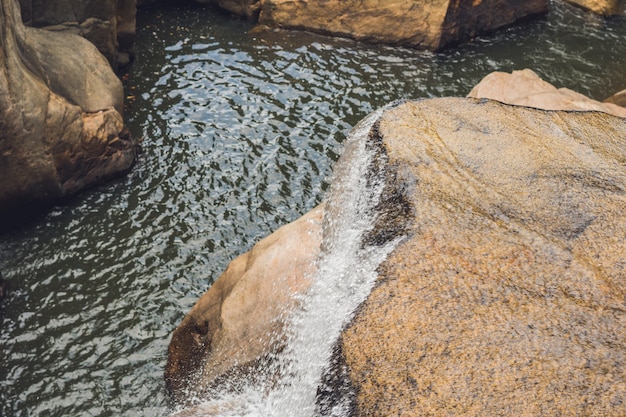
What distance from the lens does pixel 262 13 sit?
1623 centimetres

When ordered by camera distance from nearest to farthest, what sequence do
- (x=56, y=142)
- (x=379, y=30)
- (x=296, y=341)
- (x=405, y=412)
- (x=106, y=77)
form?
(x=405, y=412) → (x=296, y=341) → (x=56, y=142) → (x=106, y=77) → (x=379, y=30)

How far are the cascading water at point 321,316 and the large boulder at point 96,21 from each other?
7511 mm

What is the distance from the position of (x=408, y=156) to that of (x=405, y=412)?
11.3 feet

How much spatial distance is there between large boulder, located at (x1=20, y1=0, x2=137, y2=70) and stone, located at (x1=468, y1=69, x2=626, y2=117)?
7.69 meters

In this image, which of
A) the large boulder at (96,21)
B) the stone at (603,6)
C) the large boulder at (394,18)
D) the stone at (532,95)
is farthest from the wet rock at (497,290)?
the stone at (603,6)

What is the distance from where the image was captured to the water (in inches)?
316

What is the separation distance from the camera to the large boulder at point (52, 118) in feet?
30.1

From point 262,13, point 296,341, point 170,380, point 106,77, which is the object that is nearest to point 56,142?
point 106,77

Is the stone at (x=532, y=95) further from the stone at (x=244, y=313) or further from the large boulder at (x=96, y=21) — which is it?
the large boulder at (x=96, y=21)

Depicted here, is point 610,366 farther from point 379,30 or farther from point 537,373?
point 379,30

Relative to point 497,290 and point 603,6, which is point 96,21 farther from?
point 603,6

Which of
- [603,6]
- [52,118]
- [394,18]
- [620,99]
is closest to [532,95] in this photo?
[620,99]

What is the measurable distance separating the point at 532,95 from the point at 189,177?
22.0ft

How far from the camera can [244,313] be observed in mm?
7191
